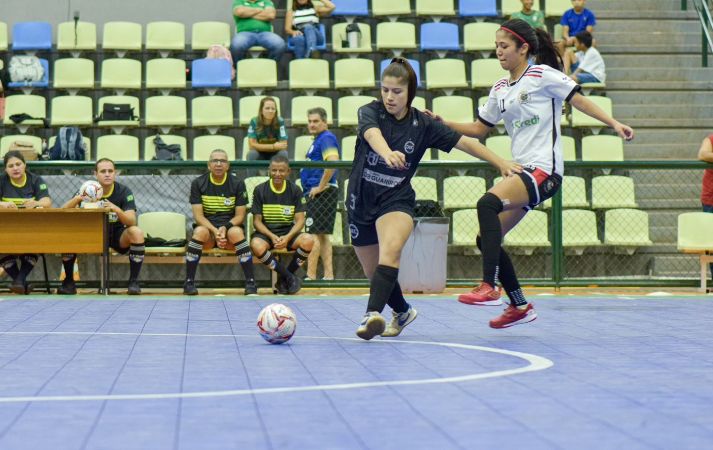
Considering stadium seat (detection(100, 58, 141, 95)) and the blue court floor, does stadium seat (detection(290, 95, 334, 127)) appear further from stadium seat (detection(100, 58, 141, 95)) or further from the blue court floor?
the blue court floor

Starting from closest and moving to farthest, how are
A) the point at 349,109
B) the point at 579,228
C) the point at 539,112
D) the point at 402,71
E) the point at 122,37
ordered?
the point at 402,71 < the point at 539,112 < the point at 579,228 < the point at 349,109 < the point at 122,37

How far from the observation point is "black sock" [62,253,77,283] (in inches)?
452

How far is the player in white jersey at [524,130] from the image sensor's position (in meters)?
6.77

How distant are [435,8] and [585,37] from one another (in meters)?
2.62

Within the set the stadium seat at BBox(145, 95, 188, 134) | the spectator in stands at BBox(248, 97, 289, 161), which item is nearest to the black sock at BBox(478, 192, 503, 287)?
the spectator in stands at BBox(248, 97, 289, 161)

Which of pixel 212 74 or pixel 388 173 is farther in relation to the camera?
pixel 212 74

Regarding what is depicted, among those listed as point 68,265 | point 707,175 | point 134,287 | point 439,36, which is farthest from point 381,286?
point 439,36

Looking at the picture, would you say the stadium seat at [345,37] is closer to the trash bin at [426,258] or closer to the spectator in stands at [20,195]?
the trash bin at [426,258]

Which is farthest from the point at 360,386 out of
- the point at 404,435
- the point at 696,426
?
the point at 696,426

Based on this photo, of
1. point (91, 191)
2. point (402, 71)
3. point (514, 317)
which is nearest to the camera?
point (402, 71)

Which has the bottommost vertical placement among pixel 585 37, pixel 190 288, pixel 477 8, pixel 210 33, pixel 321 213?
pixel 190 288

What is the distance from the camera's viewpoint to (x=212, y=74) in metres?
14.9

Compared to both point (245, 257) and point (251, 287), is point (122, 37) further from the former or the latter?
point (251, 287)

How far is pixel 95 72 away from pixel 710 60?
935 cm
